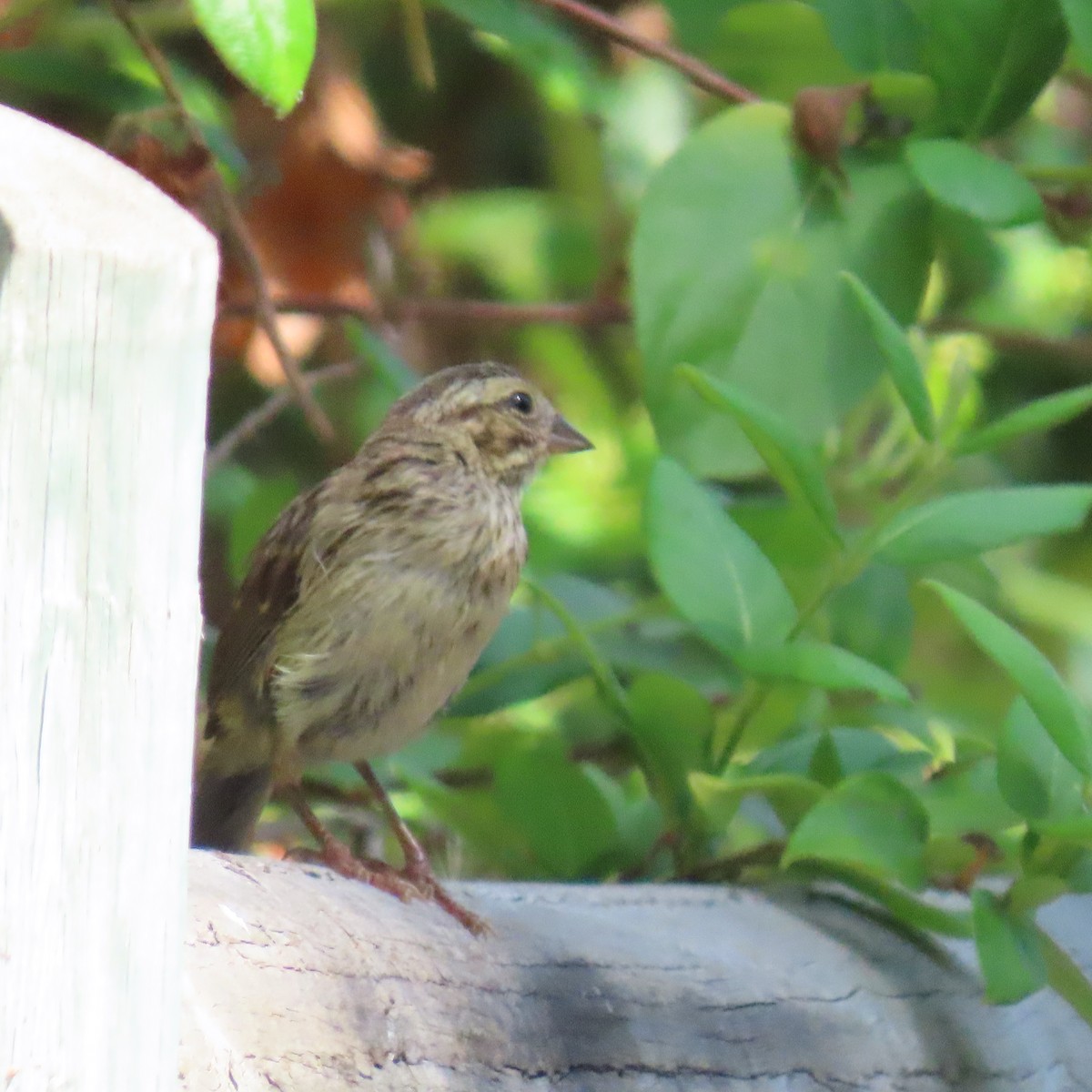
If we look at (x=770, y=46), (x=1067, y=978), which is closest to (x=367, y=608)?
(x=1067, y=978)

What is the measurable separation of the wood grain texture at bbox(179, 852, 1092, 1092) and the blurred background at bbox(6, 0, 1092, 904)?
223mm

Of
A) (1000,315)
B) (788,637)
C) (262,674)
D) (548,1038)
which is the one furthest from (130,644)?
(1000,315)

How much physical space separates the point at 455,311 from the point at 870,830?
4.86 feet

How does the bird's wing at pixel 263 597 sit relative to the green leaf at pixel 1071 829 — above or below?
below

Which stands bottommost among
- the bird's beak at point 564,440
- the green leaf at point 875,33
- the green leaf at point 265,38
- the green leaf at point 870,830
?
the bird's beak at point 564,440

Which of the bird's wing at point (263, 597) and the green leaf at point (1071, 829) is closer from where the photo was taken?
the green leaf at point (1071, 829)

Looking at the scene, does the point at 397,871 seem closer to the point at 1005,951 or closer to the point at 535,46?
the point at 1005,951

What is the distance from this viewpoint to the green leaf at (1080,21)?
2447 millimetres

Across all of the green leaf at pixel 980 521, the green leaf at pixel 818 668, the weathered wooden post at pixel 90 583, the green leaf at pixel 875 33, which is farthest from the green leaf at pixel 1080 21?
the weathered wooden post at pixel 90 583

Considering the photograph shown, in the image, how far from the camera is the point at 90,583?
1.11m

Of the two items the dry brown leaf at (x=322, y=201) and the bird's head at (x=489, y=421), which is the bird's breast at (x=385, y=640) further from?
the dry brown leaf at (x=322, y=201)

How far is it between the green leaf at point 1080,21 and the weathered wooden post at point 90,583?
1.66 metres

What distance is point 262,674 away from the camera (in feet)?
8.87

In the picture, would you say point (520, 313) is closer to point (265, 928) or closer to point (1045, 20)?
point (1045, 20)
